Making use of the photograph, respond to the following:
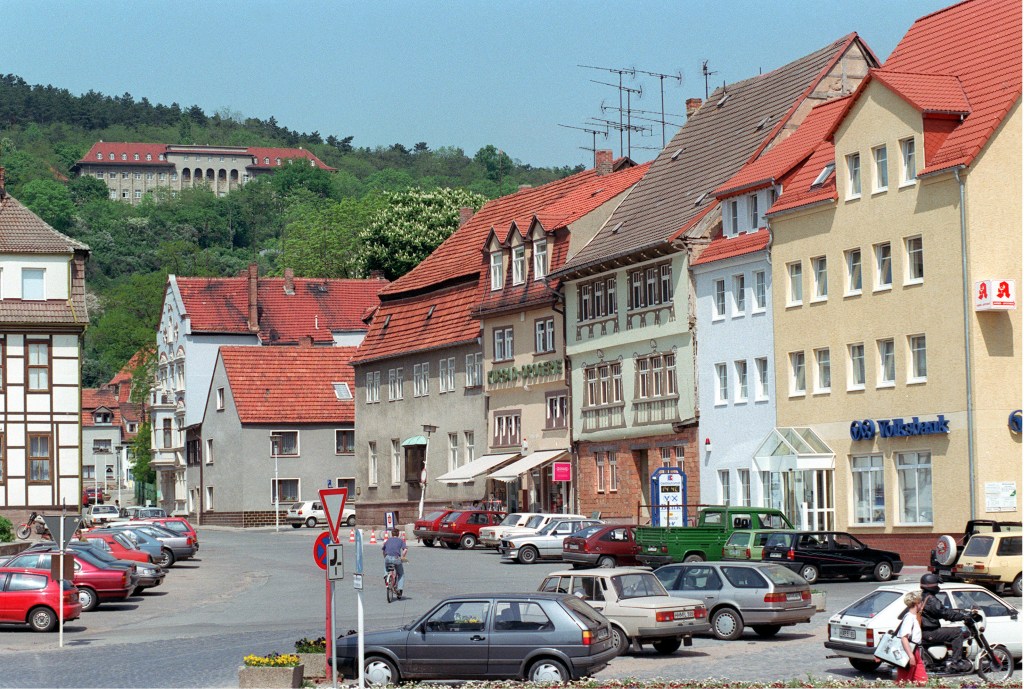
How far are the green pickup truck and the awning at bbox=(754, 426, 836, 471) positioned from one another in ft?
16.7


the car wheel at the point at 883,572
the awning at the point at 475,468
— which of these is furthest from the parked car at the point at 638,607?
the awning at the point at 475,468

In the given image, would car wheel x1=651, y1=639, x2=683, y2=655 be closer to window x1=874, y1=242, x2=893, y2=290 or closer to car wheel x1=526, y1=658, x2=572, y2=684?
car wheel x1=526, y1=658, x2=572, y2=684

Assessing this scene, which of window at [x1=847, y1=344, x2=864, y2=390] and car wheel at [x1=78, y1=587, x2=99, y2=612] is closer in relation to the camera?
car wheel at [x1=78, y1=587, x2=99, y2=612]

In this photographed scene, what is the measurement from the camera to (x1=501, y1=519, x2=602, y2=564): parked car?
169 ft

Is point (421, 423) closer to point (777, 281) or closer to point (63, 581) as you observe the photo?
point (777, 281)

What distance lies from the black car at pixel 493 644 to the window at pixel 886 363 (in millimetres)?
25581

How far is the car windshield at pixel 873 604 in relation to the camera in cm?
2481

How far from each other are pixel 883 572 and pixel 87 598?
19665 millimetres

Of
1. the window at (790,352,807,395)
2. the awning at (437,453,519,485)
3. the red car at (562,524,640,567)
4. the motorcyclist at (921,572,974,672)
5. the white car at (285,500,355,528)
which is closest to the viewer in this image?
the motorcyclist at (921,572,974,672)

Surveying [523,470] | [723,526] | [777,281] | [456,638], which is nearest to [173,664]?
[456,638]

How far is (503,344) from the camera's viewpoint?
70.7 metres

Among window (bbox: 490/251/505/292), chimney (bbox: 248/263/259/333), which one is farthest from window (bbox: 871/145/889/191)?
chimney (bbox: 248/263/259/333)

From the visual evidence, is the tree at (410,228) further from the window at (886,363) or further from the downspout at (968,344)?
the downspout at (968,344)

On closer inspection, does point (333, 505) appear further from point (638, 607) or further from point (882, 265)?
point (882, 265)
